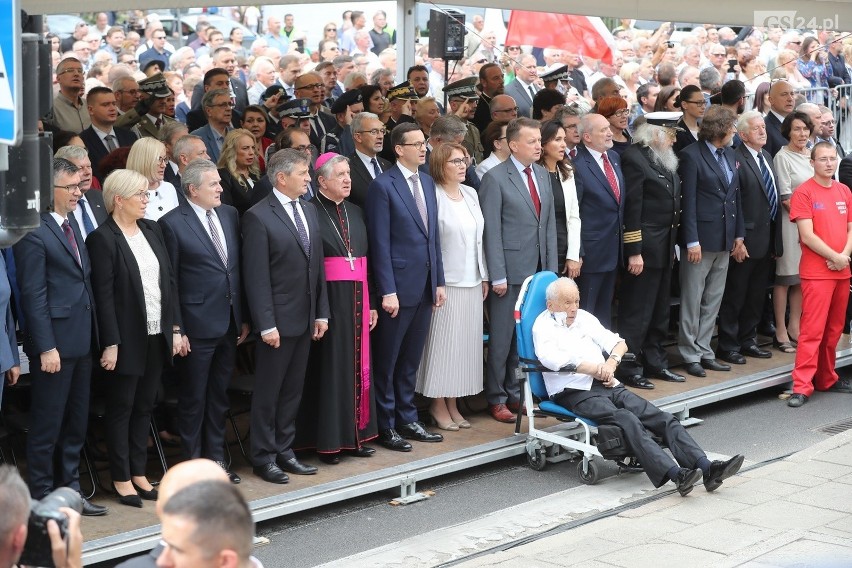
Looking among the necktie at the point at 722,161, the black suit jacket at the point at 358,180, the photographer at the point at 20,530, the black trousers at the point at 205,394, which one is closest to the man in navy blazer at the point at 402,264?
the black suit jacket at the point at 358,180

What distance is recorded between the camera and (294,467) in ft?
27.2

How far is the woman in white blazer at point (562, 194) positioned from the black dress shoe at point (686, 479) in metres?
2.29

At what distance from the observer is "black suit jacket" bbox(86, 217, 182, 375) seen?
24.1 ft

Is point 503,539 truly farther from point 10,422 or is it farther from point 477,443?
point 10,422

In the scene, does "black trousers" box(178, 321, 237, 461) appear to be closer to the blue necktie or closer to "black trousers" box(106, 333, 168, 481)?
"black trousers" box(106, 333, 168, 481)

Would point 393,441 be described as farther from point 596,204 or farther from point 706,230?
point 706,230

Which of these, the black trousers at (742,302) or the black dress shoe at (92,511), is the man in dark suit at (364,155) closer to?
the black dress shoe at (92,511)

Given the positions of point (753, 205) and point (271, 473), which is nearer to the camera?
point (271, 473)

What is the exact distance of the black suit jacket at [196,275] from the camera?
778 centimetres

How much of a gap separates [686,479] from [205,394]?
2880mm

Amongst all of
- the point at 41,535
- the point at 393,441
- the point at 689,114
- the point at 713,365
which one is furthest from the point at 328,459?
the point at 41,535

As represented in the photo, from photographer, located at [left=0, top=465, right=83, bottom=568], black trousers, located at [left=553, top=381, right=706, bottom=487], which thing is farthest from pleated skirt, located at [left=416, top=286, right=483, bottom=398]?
photographer, located at [left=0, top=465, right=83, bottom=568]

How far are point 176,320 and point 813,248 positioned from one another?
5300 millimetres

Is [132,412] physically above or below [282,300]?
below
